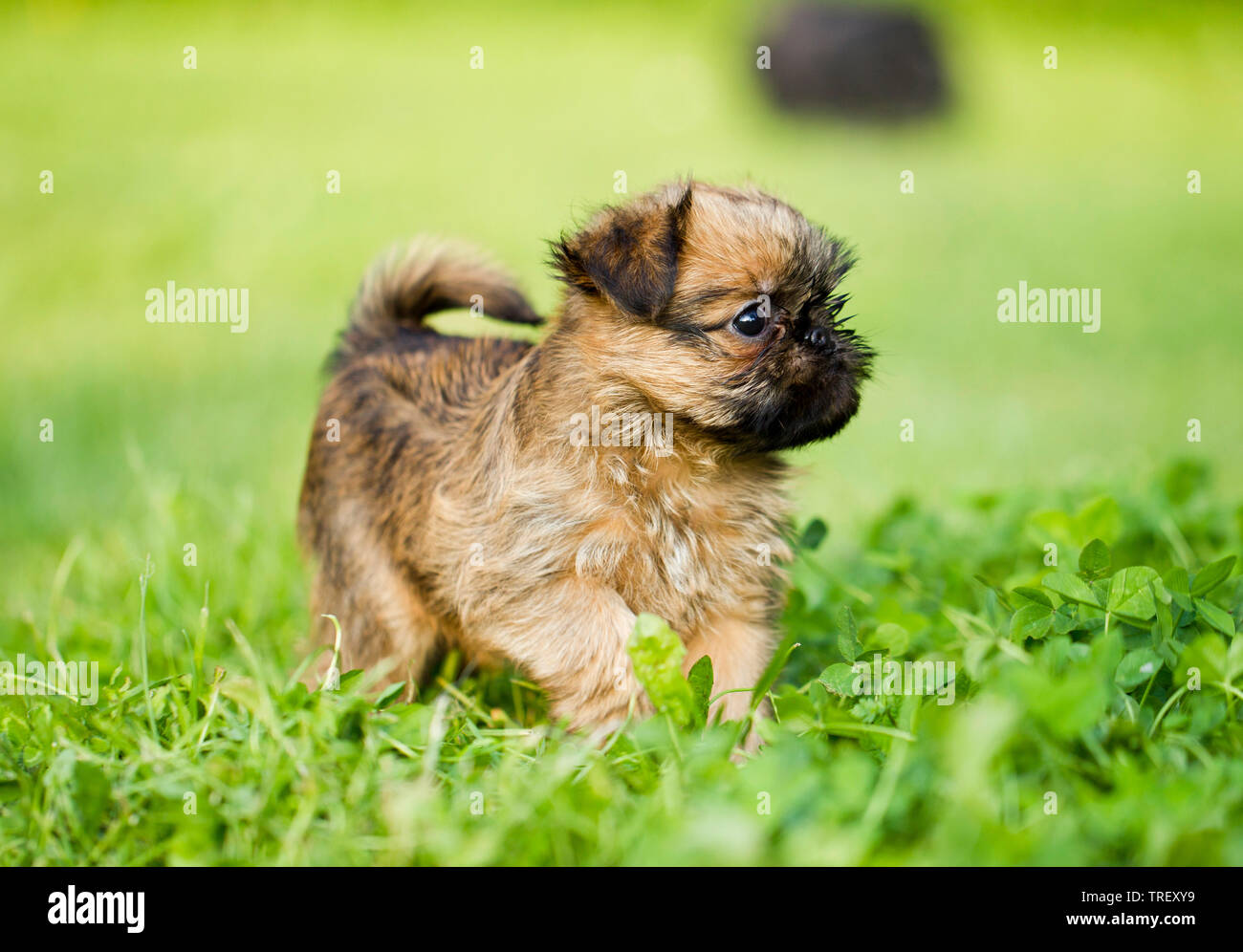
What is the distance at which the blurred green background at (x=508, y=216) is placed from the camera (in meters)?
6.48

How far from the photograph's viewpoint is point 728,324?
Answer: 3225 mm

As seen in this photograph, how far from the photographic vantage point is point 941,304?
10.3 meters

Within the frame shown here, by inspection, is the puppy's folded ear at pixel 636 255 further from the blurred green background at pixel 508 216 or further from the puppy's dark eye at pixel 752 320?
the blurred green background at pixel 508 216

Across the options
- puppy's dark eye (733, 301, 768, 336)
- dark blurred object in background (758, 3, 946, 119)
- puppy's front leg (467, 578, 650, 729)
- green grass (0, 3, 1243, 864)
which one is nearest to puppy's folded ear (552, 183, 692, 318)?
puppy's dark eye (733, 301, 768, 336)

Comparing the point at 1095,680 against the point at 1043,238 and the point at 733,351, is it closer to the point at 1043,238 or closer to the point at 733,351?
the point at 733,351

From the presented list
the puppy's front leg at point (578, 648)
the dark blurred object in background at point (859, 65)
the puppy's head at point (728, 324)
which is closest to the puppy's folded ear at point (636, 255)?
the puppy's head at point (728, 324)

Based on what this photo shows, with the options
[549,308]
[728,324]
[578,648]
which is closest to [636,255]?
[728,324]

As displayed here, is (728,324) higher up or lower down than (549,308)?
lower down

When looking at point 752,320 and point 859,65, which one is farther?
point 859,65

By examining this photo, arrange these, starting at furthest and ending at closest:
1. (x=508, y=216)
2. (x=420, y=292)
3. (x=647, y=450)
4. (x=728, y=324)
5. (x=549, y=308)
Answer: (x=508, y=216) < (x=420, y=292) < (x=549, y=308) < (x=647, y=450) < (x=728, y=324)

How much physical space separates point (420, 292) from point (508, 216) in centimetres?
746

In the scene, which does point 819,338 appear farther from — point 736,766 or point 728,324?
point 736,766
